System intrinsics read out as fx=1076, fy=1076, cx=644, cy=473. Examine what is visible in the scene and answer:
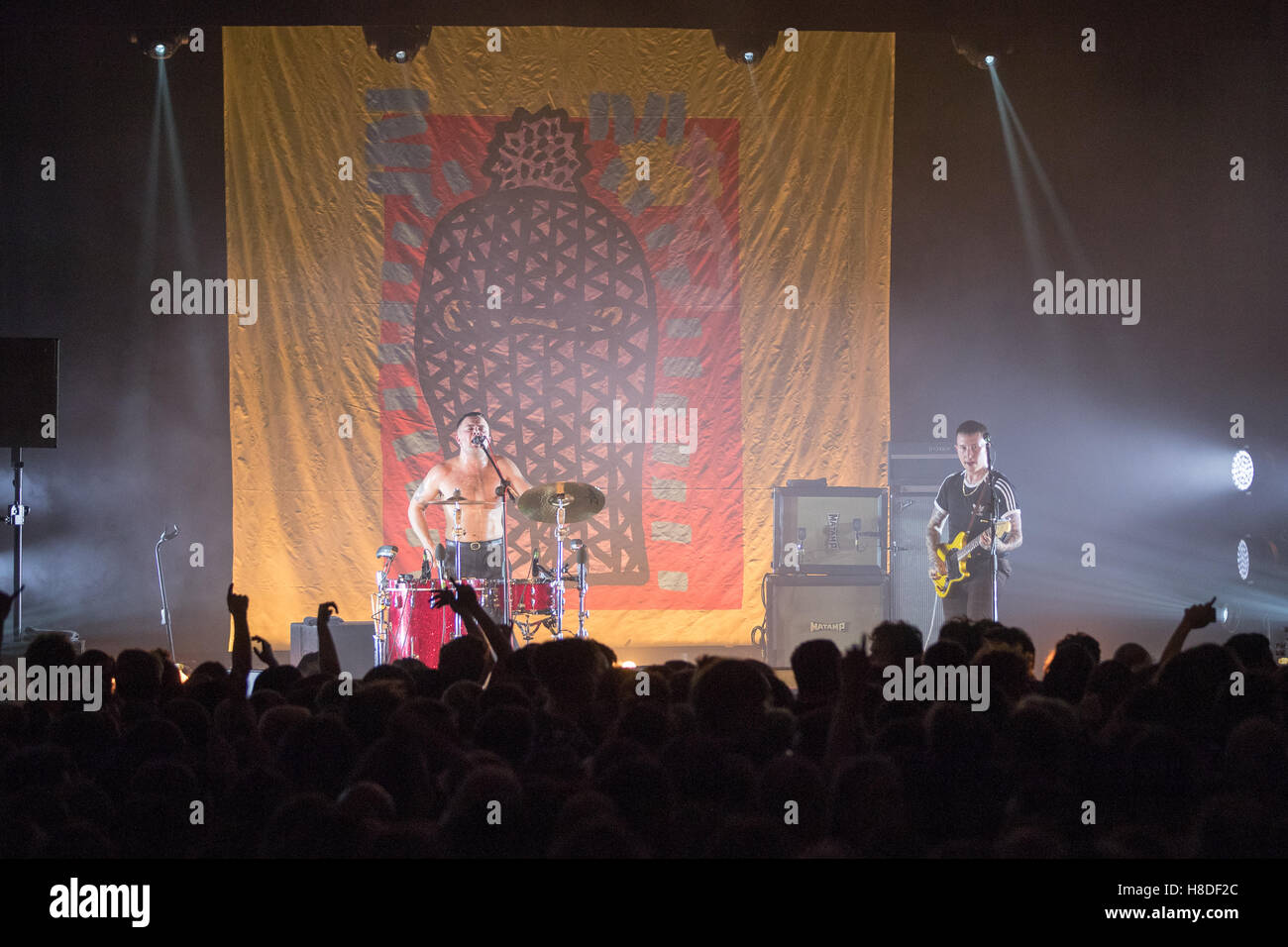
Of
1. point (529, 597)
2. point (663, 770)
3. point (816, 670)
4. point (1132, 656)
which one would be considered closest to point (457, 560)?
point (529, 597)

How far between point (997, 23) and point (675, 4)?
1.74 metres

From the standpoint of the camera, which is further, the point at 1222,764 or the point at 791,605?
the point at 791,605

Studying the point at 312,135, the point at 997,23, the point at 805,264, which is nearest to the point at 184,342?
the point at 312,135

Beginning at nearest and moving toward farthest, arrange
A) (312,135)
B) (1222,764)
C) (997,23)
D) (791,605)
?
(1222,764) → (997,23) → (791,605) → (312,135)

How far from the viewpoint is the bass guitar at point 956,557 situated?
7137 mm

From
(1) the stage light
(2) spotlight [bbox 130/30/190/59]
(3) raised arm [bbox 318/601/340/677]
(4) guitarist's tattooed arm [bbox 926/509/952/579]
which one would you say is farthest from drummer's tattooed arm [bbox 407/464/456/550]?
(1) the stage light

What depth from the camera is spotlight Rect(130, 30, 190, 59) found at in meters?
8.75

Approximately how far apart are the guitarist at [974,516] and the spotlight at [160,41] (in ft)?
23.1

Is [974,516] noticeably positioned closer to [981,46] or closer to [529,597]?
[529,597]

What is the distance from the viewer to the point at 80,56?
30.9 ft

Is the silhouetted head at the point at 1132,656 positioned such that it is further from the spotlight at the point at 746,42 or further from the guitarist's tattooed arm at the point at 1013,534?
the spotlight at the point at 746,42

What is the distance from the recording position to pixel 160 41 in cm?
880

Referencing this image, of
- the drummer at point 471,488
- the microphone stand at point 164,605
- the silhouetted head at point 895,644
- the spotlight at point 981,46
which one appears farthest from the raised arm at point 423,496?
the spotlight at point 981,46
